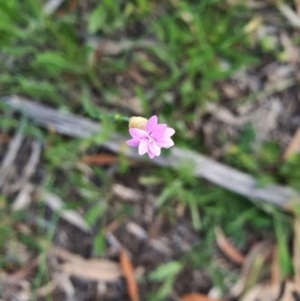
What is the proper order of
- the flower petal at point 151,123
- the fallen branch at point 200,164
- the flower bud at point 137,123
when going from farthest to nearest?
1. the fallen branch at point 200,164
2. the flower bud at point 137,123
3. the flower petal at point 151,123

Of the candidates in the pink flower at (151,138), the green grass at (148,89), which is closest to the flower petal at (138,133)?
the pink flower at (151,138)

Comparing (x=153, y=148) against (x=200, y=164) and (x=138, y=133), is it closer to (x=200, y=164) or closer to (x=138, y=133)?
(x=138, y=133)

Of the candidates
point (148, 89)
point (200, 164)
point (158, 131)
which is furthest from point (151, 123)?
point (148, 89)

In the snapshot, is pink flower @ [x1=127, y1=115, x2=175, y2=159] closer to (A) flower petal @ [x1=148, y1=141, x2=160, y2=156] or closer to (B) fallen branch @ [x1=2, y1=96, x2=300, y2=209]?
(A) flower petal @ [x1=148, y1=141, x2=160, y2=156]

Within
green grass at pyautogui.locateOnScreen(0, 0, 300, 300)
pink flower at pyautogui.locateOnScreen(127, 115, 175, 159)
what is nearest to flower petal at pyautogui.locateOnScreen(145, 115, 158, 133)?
pink flower at pyautogui.locateOnScreen(127, 115, 175, 159)

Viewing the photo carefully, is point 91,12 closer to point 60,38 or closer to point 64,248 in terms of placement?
point 60,38

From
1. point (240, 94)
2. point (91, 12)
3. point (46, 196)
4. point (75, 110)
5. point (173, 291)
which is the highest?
point (91, 12)

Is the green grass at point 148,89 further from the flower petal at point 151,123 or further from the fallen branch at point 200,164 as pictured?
the flower petal at point 151,123

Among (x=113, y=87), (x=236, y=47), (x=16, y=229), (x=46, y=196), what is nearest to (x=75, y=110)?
(x=113, y=87)
